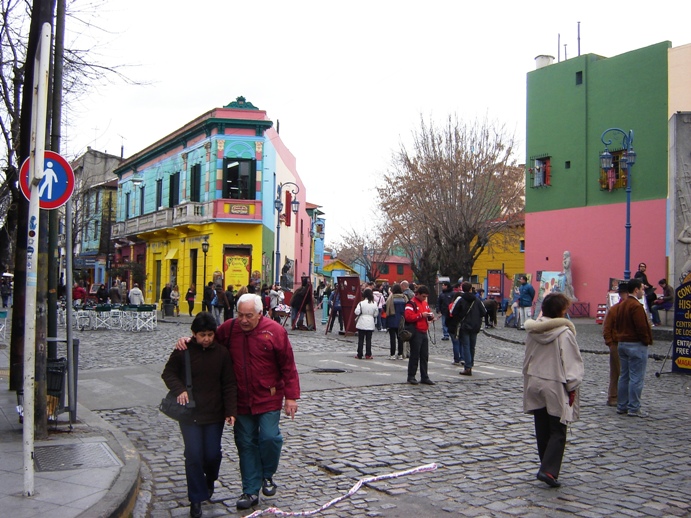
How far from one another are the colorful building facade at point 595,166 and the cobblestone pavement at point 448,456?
2002cm

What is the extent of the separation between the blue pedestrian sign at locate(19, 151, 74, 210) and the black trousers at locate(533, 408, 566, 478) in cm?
460

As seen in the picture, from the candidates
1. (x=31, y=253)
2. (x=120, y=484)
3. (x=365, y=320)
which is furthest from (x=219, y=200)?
(x=120, y=484)

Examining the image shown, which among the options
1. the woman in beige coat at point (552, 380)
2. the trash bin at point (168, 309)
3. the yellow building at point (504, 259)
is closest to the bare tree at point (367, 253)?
the yellow building at point (504, 259)

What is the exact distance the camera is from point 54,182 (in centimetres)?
634

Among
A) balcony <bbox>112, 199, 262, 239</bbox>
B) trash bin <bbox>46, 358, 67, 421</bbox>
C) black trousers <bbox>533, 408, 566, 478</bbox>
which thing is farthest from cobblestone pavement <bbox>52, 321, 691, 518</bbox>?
balcony <bbox>112, 199, 262, 239</bbox>

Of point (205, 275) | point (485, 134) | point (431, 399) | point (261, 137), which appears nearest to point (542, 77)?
point (485, 134)

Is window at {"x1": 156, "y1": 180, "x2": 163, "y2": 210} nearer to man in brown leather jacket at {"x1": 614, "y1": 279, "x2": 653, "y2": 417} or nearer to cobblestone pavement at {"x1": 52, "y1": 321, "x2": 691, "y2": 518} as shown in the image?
cobblestone pavement at {"x1": 52, "y1": 321, "x2": 691, "y2": 518}

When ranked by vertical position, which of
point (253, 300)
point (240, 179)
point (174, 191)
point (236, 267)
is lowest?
point (253, 300)

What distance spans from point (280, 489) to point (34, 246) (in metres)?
2.82

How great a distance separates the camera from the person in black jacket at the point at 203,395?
5367 millimetres

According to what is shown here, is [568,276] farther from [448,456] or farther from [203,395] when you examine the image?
[203,395]

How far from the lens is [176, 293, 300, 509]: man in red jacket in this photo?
219 inches

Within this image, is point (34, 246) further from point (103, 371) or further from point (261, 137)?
point (261, 137)

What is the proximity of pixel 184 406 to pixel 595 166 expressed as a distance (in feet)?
101
